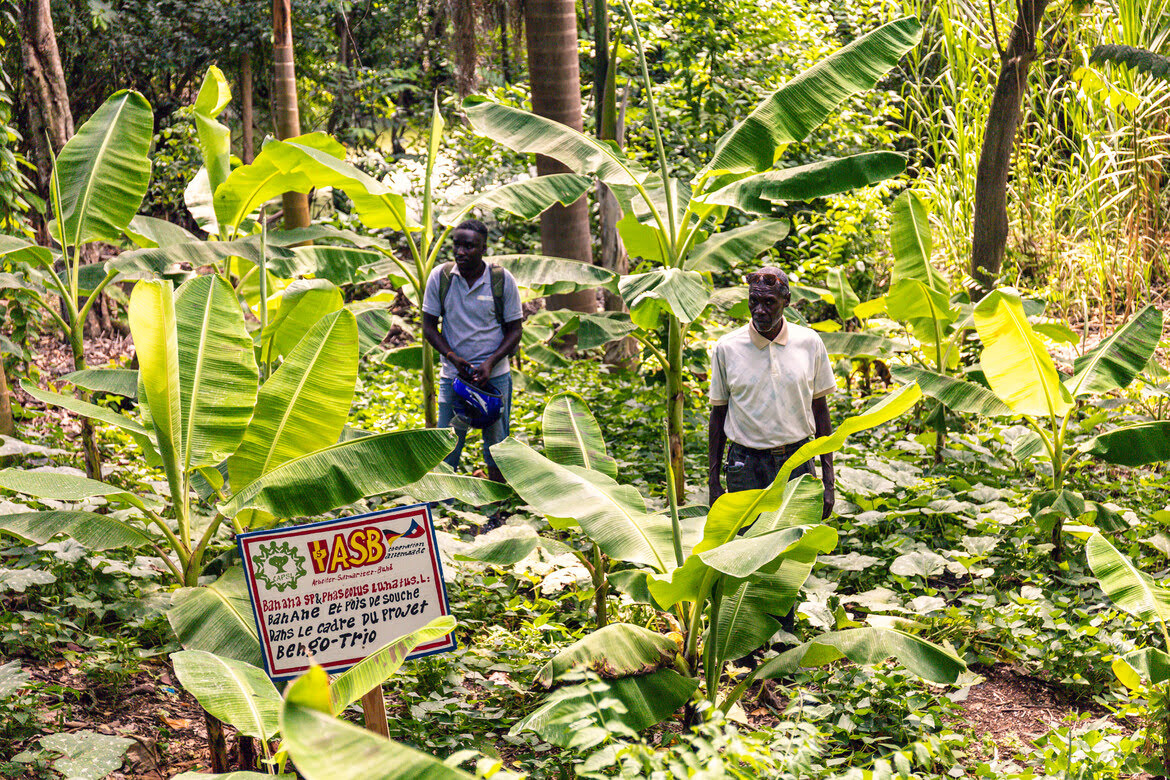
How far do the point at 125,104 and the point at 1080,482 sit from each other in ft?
19.4

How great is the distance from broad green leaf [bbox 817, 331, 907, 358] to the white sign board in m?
3.76

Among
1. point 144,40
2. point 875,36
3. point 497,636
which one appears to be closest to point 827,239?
point 875,36

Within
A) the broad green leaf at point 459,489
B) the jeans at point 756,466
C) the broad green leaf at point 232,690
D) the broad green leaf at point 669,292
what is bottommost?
the broad green leaf at point 232,690

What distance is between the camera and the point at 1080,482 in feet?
20.0

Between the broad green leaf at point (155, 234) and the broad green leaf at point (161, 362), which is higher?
the broad green leaf at point (155, 234)

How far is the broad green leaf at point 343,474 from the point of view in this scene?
3225mm

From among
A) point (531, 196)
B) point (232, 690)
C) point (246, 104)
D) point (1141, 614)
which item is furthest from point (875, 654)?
point (246, 104)

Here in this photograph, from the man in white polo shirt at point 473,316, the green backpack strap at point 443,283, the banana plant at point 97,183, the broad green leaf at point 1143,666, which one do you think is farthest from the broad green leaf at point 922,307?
the banana plant at point 97,183

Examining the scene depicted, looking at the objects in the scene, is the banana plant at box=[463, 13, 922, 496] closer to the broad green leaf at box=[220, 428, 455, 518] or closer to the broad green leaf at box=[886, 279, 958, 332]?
the broad green leaf at box=[886, 279, 958, 332]

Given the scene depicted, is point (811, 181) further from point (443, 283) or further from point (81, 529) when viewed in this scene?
point (81, 529)

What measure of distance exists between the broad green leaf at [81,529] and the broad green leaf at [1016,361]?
13.0 ft

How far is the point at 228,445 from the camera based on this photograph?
3.40 m

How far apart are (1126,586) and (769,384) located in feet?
5.05

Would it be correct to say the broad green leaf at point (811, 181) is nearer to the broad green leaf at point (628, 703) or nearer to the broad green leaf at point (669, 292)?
the broad green leaf at point (669, 292)
